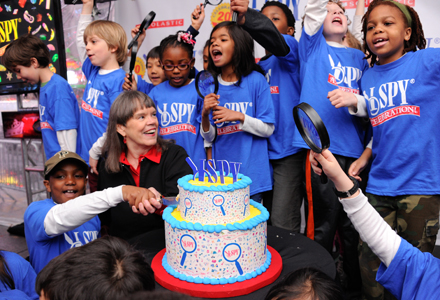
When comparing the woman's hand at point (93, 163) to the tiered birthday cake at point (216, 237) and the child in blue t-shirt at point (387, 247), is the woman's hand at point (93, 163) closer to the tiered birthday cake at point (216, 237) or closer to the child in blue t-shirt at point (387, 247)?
the tiered birthday cake at point (216, 237)

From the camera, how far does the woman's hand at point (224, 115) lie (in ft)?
8.11

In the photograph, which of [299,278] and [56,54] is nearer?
[299,278]

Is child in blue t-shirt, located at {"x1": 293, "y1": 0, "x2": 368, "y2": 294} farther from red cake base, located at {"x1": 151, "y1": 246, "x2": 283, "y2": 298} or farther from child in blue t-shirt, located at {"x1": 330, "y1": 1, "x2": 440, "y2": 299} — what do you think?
red cake base, located at {"x1": 151, "y1": 246, "x2": 283, "y2": 298}

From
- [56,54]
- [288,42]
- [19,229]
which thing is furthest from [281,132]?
[19,229]

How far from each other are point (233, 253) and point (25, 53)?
3012 millimetres

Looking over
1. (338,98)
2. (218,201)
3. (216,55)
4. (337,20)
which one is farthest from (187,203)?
(337,20)

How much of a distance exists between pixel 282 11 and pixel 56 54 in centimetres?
270

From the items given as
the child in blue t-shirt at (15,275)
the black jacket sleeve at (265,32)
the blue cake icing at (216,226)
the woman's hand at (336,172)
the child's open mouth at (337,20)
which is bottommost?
the child in blue t-shirt at (15,275)

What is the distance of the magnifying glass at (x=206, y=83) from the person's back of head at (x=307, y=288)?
61.8 inches

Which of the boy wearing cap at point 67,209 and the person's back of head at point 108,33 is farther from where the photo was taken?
the person's back of head at point 108,33

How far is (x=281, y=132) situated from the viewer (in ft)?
9.37

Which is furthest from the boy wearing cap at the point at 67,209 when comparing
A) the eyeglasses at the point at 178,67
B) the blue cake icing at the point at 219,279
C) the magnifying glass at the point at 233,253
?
the eyeglasses at the point at 178,67

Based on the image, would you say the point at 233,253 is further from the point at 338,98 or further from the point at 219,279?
the point at 338,98

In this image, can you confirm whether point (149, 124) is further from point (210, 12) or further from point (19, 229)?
point (19, 229)
